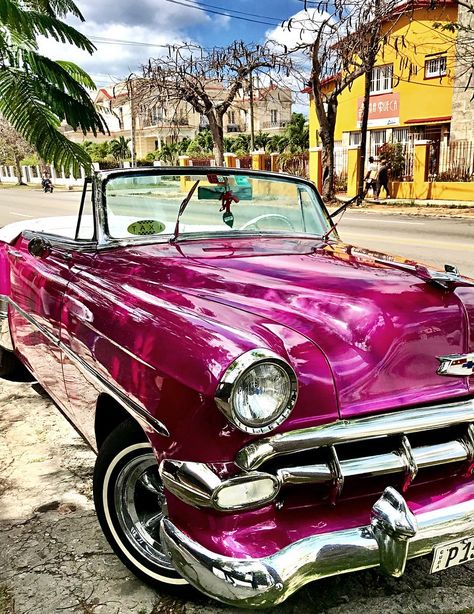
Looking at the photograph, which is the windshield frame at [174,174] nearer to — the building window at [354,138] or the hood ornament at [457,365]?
the hood ornament at [457,365]

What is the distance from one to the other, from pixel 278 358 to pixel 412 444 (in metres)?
0.60

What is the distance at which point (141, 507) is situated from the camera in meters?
2.24

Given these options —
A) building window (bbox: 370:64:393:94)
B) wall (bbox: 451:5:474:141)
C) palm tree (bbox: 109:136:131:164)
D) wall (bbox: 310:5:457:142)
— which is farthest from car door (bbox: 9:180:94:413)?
palm tree (bbox: 109:136:131:164)

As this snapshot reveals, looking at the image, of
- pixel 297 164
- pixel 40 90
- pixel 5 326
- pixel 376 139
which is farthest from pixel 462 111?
pixel 5 326

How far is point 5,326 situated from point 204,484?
284cm

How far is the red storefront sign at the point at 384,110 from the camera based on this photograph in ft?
91.9

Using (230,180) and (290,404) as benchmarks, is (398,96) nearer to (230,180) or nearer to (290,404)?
(230,180)

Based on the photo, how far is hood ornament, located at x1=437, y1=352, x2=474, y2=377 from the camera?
205 cm

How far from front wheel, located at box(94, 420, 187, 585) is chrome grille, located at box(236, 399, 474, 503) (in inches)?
21.7

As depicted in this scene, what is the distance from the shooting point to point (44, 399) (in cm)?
414

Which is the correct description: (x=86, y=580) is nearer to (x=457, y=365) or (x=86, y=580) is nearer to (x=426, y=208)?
(x=457, y=365)

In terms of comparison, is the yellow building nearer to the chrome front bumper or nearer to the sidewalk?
the sidewalk

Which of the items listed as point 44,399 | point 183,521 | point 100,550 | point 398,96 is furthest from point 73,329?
point 398,96

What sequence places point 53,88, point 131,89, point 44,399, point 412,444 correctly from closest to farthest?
1. point 412,444
2. point 44,399
3. point 53,88
4. point 131,89
